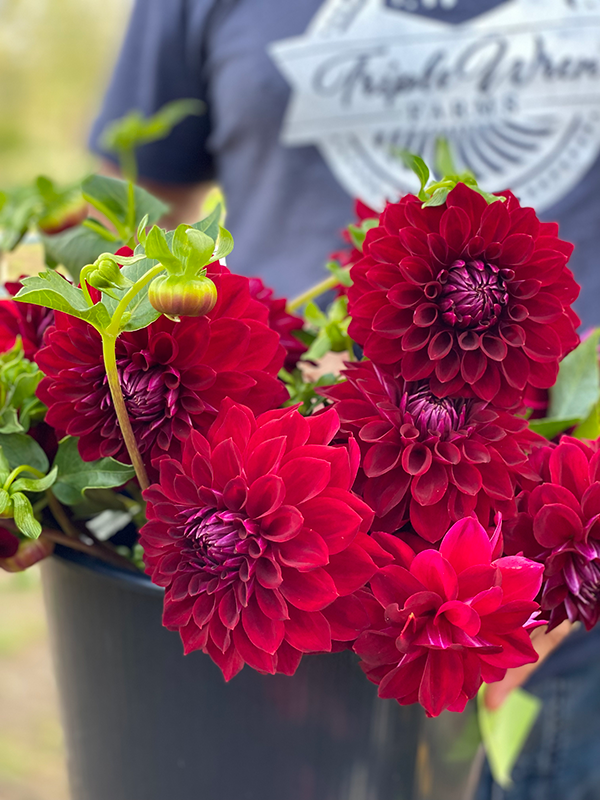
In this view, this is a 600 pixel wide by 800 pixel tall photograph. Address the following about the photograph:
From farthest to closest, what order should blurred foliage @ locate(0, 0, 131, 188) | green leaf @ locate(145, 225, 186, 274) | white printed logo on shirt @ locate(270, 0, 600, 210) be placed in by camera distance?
1. blurred foliage @ locate(0, 0, 131, 188)
2. white printed logo on shirt @ locate(270, 0, 600, 210)
3. green leaf @ locate(145, 225, 186, 274)

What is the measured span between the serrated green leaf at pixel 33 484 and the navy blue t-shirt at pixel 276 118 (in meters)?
0.45

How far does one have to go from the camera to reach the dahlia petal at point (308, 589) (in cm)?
17

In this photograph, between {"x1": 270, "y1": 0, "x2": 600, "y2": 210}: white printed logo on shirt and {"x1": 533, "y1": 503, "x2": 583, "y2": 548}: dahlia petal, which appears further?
{"x1": 270, "y1": 0, "x2": 600, "y2": 210}: white printed logo on shirt

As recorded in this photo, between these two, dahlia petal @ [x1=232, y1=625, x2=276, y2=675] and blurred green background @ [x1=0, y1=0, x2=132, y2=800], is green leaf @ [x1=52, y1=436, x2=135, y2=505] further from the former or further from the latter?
blurred green background @ [x1=0, y1=0, x2=132, y2=800]

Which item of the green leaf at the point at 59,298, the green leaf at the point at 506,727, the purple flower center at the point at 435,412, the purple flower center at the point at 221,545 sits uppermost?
the green leaf at the point at 59,298

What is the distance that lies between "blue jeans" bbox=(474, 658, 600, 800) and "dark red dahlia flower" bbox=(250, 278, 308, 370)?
17.7 inches

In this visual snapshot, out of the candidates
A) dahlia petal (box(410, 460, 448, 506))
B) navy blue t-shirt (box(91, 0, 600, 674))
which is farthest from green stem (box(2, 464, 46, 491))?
navy blue t-shirt (box(91, 0, 600, 674))

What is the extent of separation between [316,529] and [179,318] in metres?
0.06

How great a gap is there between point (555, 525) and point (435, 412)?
4 cm

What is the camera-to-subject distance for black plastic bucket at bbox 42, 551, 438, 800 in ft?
0.79

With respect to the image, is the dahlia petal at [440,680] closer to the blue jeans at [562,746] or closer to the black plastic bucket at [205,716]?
the black plastic bucket at [205,716]

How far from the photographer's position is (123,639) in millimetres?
251

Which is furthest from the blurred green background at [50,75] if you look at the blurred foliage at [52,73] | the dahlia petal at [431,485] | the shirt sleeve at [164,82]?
the dahlia petal at [431,485]

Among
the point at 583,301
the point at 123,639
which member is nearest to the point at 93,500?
the point at 123,639
